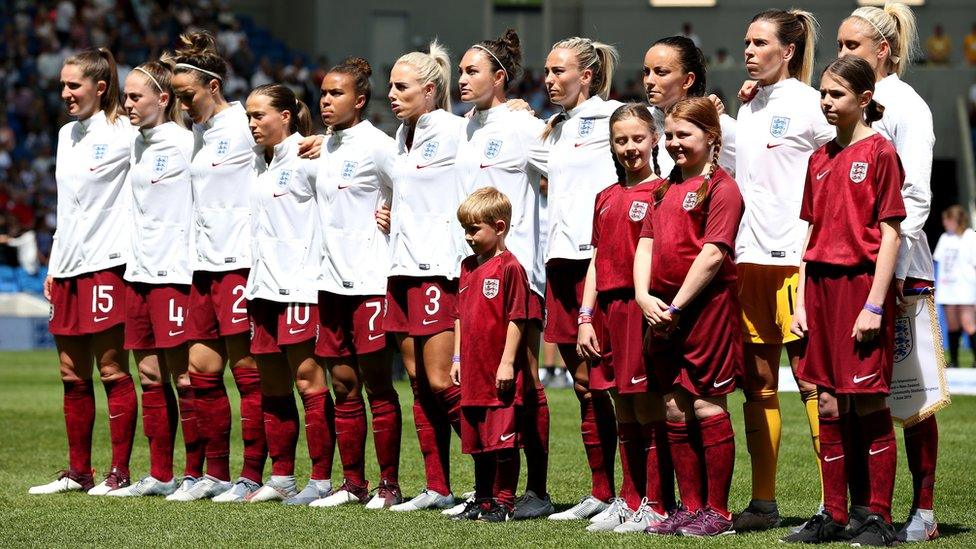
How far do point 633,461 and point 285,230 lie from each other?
2320mm

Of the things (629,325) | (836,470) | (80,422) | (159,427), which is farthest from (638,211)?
(80,422)

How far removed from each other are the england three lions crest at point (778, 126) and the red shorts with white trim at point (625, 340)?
98 cm

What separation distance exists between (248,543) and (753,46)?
10.5 ft

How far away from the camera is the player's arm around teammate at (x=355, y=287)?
7555mm

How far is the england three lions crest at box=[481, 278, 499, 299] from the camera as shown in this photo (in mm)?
6980

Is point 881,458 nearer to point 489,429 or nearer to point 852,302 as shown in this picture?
point 852,302

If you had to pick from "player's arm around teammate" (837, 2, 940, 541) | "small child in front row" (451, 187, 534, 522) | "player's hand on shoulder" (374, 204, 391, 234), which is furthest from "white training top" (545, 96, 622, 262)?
"player's arm around teammate" (837, 2, 940, 541)

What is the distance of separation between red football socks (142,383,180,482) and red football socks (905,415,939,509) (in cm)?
402

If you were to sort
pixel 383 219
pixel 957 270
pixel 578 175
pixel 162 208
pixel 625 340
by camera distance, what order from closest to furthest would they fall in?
pixel 625 340
pixel 578 175
pixel 383 219
pixel 162 208
pixel 957 270

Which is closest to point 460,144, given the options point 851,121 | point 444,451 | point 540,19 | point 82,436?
point 444,451

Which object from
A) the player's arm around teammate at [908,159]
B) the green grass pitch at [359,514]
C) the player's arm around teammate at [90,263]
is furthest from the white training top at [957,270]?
the player's arm around teammate at [90,263]

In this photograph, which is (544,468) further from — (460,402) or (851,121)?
(851,121)

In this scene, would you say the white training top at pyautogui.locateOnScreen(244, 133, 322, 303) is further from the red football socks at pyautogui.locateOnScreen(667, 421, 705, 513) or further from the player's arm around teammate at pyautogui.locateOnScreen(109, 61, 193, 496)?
the red football socks at pyautogui.locateOnScreen(667, 421, 705, 513)

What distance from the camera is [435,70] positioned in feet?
25.1
